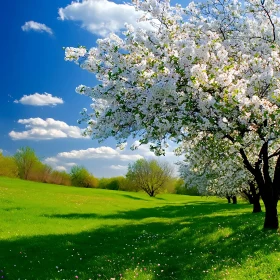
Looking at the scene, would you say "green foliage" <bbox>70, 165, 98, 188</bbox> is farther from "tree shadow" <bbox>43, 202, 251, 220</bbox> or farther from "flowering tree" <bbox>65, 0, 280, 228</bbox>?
"flowering tree" <bbox>65, 0, 280, 228</bbox>

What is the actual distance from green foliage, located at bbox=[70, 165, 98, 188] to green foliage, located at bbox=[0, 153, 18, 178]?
3363 centimetres

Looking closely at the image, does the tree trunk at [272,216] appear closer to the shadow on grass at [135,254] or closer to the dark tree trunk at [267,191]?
the dark tree trunk at [267,191]

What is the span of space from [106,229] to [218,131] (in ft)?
44.9

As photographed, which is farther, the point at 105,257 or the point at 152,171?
the point at 152,171

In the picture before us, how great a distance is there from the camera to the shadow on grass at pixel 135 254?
1297cm

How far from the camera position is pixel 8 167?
340 feet

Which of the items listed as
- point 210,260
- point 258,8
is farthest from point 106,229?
point 258,8

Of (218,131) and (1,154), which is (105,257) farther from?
(1,154)

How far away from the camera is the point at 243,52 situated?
19.4m

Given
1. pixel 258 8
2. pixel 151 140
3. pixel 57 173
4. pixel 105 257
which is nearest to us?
pixel 105 257

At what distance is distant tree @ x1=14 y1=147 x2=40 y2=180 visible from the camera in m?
112

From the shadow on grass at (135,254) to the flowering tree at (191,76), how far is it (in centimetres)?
517

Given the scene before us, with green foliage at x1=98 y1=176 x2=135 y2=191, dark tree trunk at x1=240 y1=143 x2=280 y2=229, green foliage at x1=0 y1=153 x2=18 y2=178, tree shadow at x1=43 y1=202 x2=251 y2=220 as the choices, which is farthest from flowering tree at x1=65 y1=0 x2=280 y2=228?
green foliage at x1=98 y1=176 x2=135 y2=191

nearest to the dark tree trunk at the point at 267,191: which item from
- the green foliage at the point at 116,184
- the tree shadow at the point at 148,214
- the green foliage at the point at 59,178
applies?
the tree shadow at the point at 148,214
